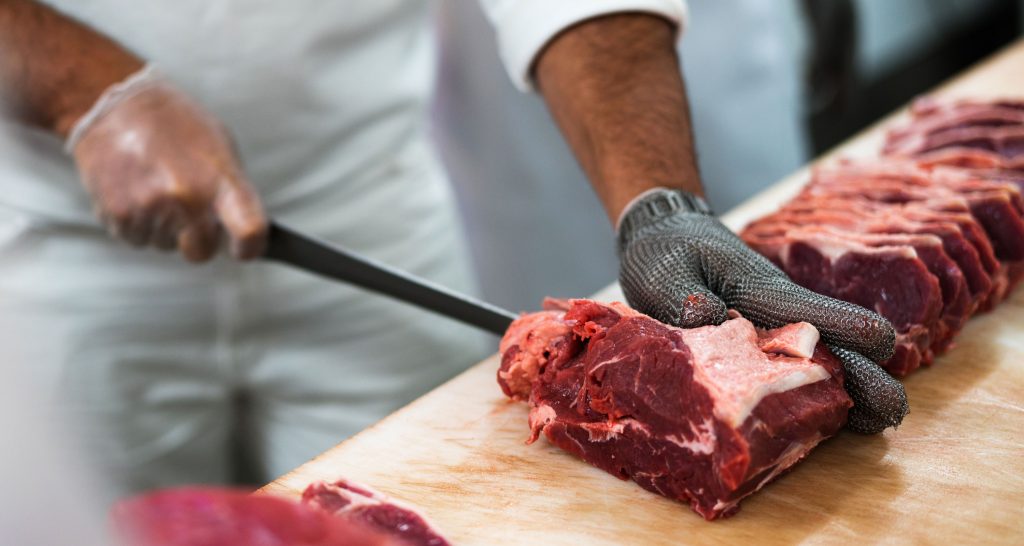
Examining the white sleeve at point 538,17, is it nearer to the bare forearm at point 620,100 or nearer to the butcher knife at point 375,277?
the bare forearm at point 620,100

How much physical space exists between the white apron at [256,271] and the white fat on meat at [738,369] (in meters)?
1.41

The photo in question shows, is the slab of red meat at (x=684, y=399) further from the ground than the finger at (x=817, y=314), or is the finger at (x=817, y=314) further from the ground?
the finger at (x=817, y=314)

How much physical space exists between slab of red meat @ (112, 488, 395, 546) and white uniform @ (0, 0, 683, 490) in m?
1.33

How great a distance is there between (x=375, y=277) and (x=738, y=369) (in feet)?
2.98

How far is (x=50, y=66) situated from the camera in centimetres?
246

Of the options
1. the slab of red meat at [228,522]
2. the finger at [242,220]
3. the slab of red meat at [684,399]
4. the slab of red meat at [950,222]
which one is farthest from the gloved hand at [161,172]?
the slab of red meat at [950,222]

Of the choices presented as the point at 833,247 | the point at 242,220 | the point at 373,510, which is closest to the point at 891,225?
the point at 833,247

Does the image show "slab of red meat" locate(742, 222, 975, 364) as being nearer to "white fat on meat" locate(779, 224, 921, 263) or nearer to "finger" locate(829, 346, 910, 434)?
"white fat on meat" locate(779, 224, 921, 263)

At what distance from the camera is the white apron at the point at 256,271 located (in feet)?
8.83

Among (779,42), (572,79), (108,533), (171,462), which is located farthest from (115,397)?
(779,42)

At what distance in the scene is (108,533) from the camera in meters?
Answer: 1.11

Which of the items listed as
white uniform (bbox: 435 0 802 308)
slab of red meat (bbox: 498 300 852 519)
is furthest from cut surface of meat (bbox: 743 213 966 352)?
white uniform (bbox: 435 0 802 308)

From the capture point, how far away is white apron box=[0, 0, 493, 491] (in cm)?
269

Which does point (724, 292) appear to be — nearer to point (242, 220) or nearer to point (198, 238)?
point (242, 220)
